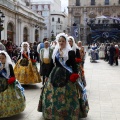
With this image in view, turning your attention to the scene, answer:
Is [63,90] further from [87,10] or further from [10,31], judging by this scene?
[87,10]

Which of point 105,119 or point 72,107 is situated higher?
point 72,107

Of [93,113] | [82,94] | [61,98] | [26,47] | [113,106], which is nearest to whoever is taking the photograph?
[61,98]

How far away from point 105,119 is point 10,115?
1888 mm

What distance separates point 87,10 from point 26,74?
4949 cm

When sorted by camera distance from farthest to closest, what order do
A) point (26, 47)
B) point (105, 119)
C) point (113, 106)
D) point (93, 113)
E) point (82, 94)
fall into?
point (26, 47)
point (113, 106)
point (93, 113)
point (105, 119)
point (82, 94)

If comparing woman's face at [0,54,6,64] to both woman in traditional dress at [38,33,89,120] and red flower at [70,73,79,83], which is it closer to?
woman in traditional dress at [38,33,89,120]

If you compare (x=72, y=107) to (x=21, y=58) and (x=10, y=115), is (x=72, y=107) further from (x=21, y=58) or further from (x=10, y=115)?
(x=21, y=58)

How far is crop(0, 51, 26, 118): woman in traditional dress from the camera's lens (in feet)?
17.0

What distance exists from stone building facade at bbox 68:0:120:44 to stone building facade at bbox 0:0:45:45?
16.2 meters

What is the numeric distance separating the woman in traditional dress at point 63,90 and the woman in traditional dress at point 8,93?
21.9 inches

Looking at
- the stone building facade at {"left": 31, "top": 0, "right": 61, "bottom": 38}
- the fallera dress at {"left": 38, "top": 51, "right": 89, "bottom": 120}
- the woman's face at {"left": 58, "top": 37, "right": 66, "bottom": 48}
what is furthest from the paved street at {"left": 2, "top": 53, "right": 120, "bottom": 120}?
the stone building facade at {"left": 31, "top": 0, "right": 61, "bottom": 38}

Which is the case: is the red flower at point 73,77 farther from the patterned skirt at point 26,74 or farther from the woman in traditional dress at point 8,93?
the patterned skirt at point 26,74

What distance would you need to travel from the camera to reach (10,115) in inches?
205

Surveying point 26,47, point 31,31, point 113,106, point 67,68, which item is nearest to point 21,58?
point 26,47
